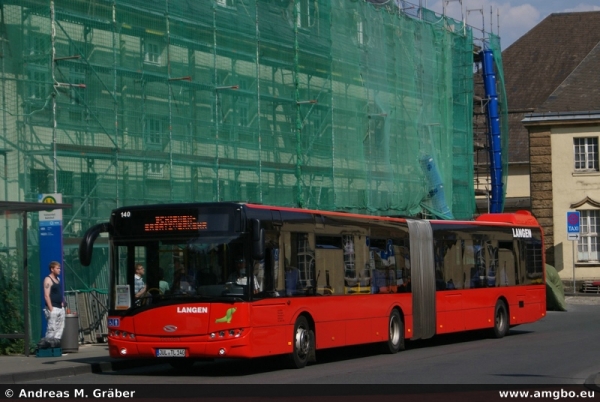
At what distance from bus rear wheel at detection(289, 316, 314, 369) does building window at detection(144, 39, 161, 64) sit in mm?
10178

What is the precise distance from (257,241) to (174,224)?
4.62ft

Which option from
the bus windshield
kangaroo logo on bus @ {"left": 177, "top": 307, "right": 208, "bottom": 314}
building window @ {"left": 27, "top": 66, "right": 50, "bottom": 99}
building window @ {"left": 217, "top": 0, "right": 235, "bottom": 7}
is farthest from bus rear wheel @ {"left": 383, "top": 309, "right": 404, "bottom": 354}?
building window @ {"left": 217, "top": 0, "right": 235, "bottom": 7}

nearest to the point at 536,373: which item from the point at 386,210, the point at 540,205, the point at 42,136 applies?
the point at 42,136

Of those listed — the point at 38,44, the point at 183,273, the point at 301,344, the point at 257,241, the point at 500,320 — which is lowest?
the point at 500,320

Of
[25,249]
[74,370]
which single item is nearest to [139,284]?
[74,370]

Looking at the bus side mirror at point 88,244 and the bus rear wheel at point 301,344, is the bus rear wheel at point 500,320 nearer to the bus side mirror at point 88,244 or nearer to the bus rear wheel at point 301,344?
the bus rear wheel at point 301,344

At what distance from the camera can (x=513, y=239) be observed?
2845 cm

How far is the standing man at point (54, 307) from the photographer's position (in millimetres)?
19891

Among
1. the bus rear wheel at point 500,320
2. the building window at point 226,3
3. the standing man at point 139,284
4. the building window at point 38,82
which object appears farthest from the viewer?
the building window at point 226,3

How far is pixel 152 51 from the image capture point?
27141mm

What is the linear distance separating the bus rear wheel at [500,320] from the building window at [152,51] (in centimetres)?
996

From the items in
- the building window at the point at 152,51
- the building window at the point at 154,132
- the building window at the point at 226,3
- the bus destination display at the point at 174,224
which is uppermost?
the building window at the point at 226,3

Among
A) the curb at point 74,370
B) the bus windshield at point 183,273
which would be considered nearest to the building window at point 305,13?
the curb at point 74,370

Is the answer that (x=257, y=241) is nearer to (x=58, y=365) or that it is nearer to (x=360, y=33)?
(x=58, y=365)
